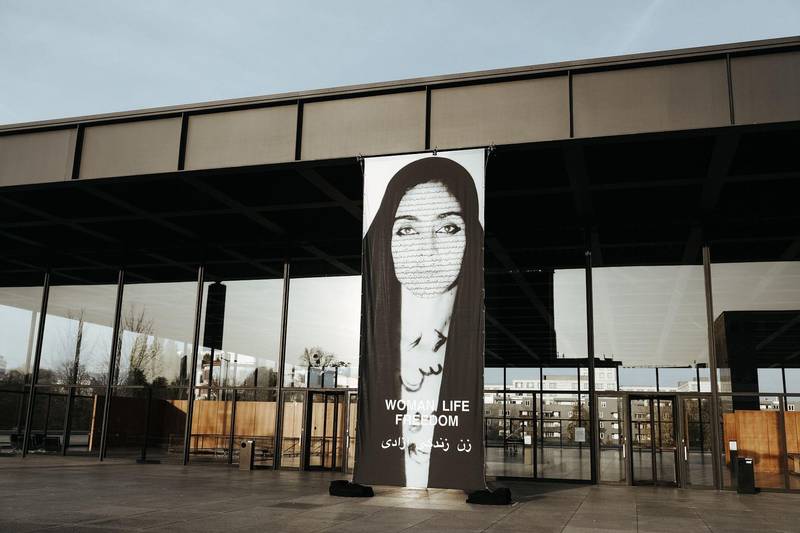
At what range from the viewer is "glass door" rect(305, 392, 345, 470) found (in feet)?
69.5

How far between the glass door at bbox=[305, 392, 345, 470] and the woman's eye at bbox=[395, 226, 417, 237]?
25.7 ft

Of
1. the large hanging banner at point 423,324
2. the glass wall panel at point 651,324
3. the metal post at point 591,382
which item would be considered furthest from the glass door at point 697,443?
the large hanging banner at point 423,324

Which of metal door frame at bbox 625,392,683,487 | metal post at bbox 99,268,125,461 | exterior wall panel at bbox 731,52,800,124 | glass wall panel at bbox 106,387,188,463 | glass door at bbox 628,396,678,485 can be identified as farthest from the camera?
metal post at bbox 99,268,125,461

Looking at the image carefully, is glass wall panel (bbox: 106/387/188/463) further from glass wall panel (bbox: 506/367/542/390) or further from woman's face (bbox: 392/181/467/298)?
woman's face (bbox: 392/181/467/298)

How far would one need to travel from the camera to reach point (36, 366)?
25484mm

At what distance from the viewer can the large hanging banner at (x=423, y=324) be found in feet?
46.0

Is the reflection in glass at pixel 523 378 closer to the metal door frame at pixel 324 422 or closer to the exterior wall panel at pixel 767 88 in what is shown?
the metal door frame at pixel 324 422

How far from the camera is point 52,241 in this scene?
83.2 ft

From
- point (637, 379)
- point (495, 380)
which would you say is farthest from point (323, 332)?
point (637, 379)

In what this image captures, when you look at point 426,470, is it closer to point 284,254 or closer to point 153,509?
point 153,509

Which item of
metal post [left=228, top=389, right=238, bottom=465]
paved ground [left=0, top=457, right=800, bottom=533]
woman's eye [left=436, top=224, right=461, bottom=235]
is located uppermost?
woman's eye [left=436, top=224, right=461, bottom=235]

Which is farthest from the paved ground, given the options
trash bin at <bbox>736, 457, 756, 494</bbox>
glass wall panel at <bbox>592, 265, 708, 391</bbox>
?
glass wall panel at <bbox>592, 265, 708, 391</bbox>

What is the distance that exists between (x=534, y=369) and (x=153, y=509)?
1276cm

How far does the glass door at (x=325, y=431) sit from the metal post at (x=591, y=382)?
7.24m
